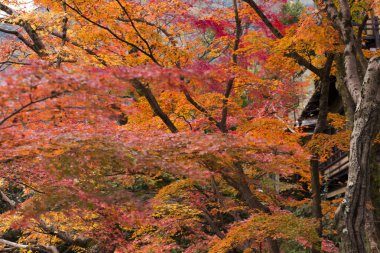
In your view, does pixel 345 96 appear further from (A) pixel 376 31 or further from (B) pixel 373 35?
(B) pixel 373 35

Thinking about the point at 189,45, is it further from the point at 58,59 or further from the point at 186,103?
the point at 58,59

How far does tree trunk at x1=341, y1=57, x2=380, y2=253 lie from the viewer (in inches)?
229

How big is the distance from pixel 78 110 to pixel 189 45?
18.1 ft

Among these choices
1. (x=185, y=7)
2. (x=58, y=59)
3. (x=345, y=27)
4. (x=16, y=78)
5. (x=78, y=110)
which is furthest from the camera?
(x=185, y=7)

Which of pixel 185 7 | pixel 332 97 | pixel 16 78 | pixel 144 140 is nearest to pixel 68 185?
pixel 144 140

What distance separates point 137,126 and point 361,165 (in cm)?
508

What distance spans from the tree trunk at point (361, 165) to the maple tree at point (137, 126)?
103 cm

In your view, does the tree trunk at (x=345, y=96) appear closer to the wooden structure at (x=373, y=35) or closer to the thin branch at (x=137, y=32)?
the thin branch at (x=137, y=32)

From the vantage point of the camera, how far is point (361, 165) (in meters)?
5.81

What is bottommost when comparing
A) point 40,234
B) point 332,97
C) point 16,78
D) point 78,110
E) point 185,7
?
point 40,234

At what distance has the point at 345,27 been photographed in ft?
23.0

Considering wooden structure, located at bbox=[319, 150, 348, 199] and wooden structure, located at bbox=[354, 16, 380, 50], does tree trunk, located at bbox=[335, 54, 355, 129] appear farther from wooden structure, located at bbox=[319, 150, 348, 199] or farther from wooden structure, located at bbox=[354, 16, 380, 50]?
wooden structure, located at bbox=[319, 150, 348, 199]

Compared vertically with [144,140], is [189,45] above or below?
above

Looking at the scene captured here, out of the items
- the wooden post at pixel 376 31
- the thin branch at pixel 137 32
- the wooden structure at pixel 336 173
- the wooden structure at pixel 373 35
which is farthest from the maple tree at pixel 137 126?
the wooden post at pixel 376 31
